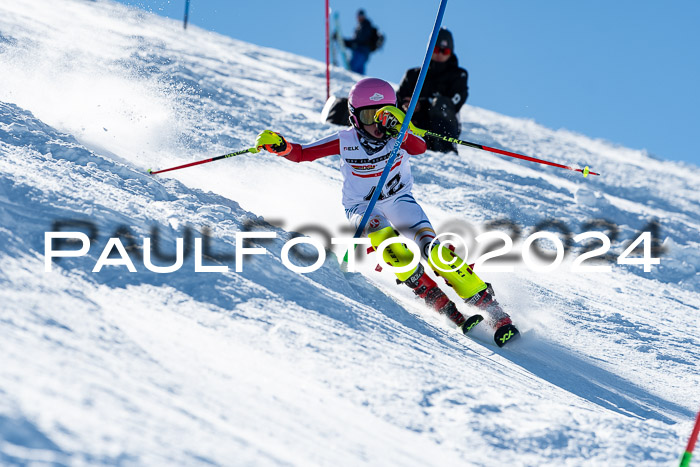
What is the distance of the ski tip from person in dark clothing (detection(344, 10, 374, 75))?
44.4ft

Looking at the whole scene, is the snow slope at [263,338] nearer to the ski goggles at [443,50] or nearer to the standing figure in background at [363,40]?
the ski goggles at [443,50]

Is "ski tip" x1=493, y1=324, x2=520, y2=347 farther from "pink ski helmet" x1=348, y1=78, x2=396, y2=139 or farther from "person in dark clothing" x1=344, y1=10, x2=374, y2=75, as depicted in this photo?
"person in dark clothing" x1=344, y1=10, x2=374, y2=75

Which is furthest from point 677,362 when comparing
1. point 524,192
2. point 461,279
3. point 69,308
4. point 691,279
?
point 524,192

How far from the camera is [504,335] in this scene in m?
4.28

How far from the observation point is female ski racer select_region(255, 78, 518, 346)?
4.54 m

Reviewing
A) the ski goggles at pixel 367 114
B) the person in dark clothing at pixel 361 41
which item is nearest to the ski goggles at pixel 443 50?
the ski goggles at pixel 367 114

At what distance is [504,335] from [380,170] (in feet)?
4.76

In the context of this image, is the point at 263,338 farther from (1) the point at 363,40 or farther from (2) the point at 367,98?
(1) the point at 363,40

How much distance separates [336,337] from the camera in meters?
3.17

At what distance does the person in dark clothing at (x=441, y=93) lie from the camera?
25.0 feet

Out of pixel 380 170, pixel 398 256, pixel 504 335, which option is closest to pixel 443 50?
pixel 380 170

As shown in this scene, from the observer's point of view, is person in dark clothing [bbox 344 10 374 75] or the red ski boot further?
person in dark clothing [bbox 344 10 374 75]

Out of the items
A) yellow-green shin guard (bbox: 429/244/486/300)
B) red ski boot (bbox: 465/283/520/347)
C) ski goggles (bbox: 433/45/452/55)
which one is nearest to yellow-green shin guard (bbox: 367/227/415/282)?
yellow-green shin guard (bbox: 429/244/486/300)

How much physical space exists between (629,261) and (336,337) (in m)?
5.62
